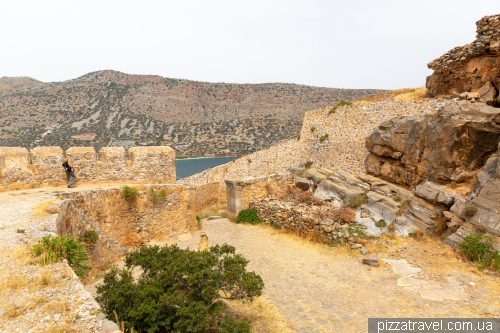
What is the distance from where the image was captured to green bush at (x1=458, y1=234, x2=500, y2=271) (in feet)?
23.0

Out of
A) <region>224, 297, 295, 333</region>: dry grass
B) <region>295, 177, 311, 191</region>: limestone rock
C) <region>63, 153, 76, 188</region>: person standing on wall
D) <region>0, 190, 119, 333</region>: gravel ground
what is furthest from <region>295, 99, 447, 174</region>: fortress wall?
<region>0, 190, 119, 333</region>: gravel ground

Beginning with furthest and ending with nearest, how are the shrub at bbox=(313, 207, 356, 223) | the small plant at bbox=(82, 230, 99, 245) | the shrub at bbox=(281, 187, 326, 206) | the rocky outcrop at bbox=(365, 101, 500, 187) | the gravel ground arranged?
the shrub at bbox=(281, 187, 326, 206)
the shrub at bbox=(313, 207, 356, 223)
the rocky outcrop at bbox=(365, 101, 500, 187)
the small plant at bbox=(82, 230, 99, 245)
the gravel ground

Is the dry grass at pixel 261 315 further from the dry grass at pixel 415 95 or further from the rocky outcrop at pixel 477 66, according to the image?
the dry grass at pixel 415 95

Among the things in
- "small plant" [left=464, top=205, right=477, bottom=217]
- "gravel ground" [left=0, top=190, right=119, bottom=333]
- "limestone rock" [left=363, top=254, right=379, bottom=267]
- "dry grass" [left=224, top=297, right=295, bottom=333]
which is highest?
"gravel ground" [left=0, top=190, right=119, bottom=333]

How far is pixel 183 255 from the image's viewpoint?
4.41 meters

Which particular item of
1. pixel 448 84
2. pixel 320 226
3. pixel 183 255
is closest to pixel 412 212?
pixel 320 226

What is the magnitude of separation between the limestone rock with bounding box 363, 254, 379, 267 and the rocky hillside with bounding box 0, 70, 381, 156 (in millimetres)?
43398

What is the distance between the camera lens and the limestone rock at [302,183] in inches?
563

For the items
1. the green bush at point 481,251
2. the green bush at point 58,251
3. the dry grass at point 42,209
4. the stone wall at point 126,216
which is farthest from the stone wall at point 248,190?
the green bush at point 58,251

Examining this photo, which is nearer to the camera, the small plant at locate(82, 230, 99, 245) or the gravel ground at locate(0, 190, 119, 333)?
the gravel ground at locate(0, 190, 119, 333)

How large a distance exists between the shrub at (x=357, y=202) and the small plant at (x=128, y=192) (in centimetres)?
873

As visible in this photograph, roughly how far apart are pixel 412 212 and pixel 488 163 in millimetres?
2886

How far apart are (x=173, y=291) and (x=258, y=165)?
58.0 ft

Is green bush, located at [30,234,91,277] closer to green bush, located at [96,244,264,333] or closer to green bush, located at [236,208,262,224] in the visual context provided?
green bush, located at [96,244,264,333]
